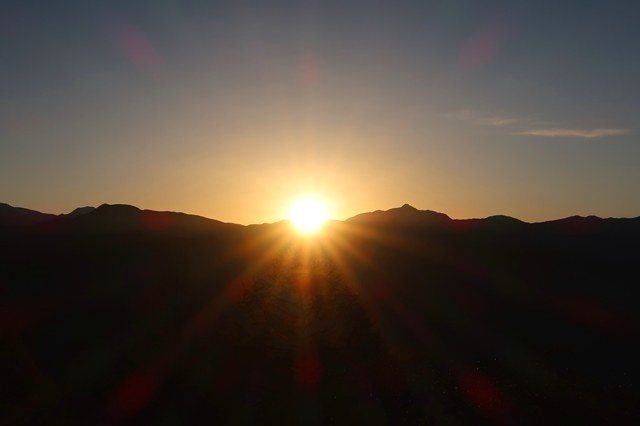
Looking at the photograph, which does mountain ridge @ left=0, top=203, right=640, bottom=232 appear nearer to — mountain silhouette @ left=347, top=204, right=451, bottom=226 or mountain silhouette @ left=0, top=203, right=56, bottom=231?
mountain silhouette @ left=347, top=204, right=451, bottom=226

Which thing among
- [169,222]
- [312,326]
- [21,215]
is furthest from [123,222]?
[21,215]

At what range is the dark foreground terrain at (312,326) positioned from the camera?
72.1 feet

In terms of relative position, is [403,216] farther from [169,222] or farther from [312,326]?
[312,326]

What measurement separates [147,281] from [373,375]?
33571 millimetres

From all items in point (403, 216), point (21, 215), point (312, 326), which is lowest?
point (312, 326)

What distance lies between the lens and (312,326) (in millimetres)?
38531

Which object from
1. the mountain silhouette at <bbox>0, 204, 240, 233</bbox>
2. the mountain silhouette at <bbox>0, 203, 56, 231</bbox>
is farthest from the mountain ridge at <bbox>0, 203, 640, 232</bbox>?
the mountain silhouette at <bbox>0, 203, 56, 231</bbox>

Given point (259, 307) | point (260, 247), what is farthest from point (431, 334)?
point (259, 307)

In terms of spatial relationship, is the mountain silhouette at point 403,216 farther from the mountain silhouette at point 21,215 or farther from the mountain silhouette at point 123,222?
the mountain silhouette at point 21,215

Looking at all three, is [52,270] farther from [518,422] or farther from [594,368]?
[594,368]

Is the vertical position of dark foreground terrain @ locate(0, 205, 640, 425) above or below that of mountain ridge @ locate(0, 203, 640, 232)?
below

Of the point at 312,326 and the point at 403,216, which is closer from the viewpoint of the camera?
the point at 312,326

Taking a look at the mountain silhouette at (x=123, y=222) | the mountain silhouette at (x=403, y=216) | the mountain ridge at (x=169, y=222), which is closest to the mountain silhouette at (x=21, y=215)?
the mountain ridge at (x=169, y=222)

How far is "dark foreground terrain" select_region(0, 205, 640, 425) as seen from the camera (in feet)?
72.1
